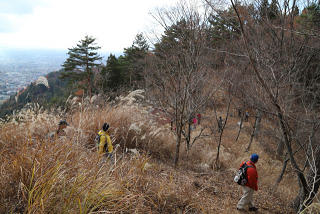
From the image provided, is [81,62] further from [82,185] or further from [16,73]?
[82,185]

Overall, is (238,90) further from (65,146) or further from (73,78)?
(73,78)

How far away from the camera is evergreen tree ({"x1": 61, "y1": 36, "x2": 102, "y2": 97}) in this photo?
66.8ft

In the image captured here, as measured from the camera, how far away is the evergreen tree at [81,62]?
802 inches

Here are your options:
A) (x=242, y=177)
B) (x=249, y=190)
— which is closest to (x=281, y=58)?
(x=242, y=177)

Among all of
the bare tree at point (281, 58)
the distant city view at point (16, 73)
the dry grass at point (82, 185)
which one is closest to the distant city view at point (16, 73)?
the distant city view at point (16, 73)

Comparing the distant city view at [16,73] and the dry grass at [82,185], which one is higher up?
the distant city view at [16,73]

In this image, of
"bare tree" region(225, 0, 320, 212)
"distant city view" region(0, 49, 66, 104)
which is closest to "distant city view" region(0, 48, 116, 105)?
"distant city view" region(0, 49, 66, 104)

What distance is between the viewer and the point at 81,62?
68.9 feet

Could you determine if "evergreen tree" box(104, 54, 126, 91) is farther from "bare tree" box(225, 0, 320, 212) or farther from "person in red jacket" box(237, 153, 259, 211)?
"person in red jacket" box(237, 153, 259, 211)

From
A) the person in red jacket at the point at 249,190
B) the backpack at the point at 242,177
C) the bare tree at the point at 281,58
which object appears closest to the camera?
the bare tree at the point at 281,58

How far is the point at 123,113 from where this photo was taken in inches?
257

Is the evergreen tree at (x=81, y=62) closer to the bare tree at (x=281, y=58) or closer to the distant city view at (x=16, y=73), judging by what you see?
the distant city view at (x=16, y=73)

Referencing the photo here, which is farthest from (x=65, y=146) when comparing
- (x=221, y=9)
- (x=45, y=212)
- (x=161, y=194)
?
(x=221, y=9)

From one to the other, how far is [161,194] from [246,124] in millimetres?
15633
